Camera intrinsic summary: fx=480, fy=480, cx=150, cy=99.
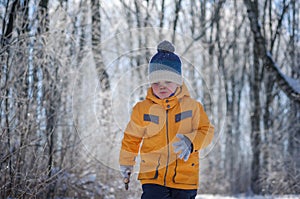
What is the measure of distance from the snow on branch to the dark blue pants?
535cm

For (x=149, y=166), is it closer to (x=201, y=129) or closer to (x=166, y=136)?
(x=166, y=136)

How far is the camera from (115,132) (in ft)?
24.3

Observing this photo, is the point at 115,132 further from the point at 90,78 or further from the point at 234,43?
the point at 234,43

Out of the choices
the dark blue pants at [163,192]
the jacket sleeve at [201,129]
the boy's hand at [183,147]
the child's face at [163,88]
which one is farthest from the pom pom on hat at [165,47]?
the dark blue pants at [163,192]

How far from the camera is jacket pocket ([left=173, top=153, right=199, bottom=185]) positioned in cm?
344

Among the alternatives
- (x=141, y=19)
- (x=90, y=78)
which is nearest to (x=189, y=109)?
(x=90, y=78)

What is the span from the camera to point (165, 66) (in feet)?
11.9

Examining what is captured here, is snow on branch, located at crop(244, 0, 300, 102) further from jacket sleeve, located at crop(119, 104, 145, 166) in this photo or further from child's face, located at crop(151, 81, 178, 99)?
jacket sleeve, located at crop(119, 104, 145, 166)

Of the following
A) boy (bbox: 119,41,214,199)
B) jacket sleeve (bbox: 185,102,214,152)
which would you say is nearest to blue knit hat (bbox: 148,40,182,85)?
boy (bbox: 119,41,214,199)

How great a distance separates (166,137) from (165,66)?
1.78ft

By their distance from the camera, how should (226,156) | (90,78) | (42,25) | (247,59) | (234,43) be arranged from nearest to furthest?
(42,25) → (90,78) → (226,156) → (234,43) → (247,59)

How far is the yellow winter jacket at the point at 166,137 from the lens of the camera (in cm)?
345

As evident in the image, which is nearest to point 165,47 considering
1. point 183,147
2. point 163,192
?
point 183,147

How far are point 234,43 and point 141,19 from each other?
947 centimetres
